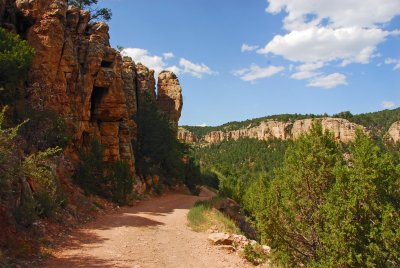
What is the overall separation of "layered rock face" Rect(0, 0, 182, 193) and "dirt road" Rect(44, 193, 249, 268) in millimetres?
9245

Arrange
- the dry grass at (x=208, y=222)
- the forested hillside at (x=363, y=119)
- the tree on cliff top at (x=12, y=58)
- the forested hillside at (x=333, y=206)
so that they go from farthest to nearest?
1. the forested hillside at (x=363, y=119)
2. the tree on cliff top at (x=12, y=58)
3. the dry grass at (x=208, y=222)
4. the forested hillside at (x=333, y=206)

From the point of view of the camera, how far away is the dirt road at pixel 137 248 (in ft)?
33.8

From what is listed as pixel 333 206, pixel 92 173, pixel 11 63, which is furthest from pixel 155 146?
pixel 333 206

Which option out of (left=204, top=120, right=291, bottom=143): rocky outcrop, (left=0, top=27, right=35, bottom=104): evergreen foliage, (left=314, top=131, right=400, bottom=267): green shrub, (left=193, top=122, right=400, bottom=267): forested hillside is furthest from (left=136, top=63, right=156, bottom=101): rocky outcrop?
(left=204, top=120, right=291, bottom=143): rocky outcrop

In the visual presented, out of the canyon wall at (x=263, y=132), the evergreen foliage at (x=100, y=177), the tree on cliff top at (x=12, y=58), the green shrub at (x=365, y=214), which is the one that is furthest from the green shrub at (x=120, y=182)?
the canyon wall at (x=263, y=132)

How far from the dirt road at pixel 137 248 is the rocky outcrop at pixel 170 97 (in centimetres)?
3516

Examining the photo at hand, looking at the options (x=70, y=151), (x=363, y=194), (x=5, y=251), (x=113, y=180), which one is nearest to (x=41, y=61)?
(x=70, y=151)

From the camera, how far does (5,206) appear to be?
1059cm

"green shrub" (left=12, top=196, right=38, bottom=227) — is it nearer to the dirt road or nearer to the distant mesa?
the dirt road

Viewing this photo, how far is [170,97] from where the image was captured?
169 ft

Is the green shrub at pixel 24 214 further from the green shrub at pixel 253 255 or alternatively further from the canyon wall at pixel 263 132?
the canyon wall at pixel 263 132

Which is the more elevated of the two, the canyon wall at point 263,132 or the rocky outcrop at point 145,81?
the rocky outcrop at point 145,81

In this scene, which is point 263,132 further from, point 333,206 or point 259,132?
point 333,206

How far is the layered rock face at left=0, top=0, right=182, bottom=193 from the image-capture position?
22.2 metres
